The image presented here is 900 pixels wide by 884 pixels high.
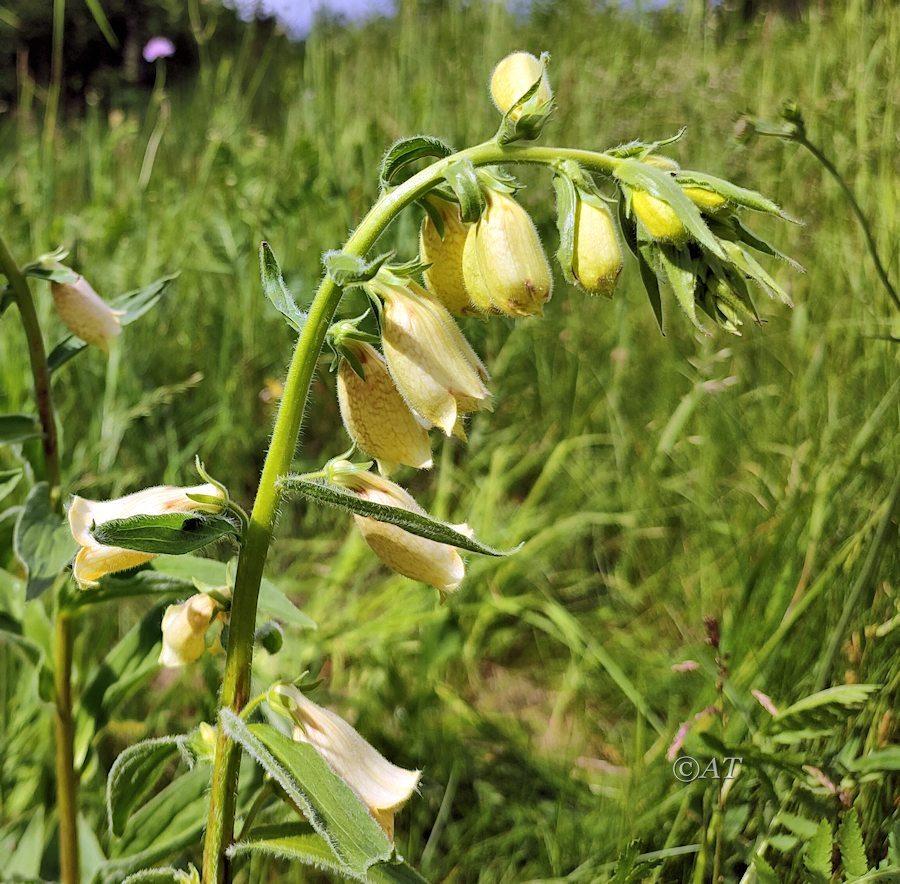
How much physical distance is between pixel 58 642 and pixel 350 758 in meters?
0.55

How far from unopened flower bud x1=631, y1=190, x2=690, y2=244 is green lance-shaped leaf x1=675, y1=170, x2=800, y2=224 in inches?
1.8

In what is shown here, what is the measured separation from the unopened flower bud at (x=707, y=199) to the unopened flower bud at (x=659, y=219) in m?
0.03

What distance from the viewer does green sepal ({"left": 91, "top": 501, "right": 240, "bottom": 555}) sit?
697 mm

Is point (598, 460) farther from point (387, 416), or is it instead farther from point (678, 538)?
point (387, 416)

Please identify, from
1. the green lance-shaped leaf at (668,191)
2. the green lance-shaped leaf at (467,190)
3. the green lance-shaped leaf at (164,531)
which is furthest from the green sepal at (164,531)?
the green lance-shaped leaf at (668,191)

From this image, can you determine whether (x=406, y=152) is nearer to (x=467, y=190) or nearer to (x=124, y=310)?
(x=467, y=190)

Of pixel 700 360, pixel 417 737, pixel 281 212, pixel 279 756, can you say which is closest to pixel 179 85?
pixel 281 212

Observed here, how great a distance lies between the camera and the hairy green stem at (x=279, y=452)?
0.75 m

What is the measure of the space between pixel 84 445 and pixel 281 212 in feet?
2.89

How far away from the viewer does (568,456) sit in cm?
223

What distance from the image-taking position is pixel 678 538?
78.6 inches

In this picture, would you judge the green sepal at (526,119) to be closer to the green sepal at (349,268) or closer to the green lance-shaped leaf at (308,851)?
the green sepal at (349,268)
